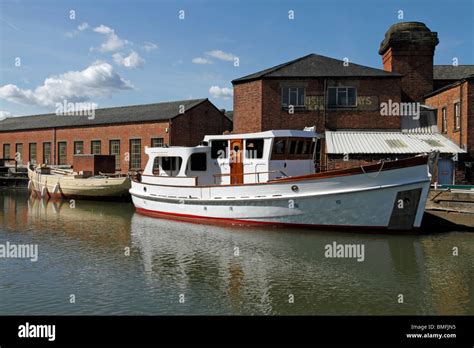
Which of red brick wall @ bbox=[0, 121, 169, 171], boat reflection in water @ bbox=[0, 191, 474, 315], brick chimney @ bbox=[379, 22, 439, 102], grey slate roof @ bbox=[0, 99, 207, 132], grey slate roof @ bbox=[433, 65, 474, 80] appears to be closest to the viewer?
boat reflection in water @ bbox=[0, 191, 474, 315]

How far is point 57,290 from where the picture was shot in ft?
32.5

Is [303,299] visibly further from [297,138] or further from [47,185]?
[47,185]

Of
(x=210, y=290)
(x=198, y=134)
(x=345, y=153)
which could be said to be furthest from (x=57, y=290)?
(x=198, y=134)

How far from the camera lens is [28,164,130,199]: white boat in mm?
28172

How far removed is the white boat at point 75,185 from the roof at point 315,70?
10493mm

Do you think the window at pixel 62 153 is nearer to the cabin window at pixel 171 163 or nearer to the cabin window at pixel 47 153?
the cabin window at pixel 47 153

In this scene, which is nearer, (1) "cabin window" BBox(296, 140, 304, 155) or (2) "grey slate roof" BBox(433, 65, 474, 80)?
(1) "cabin window" BBox(296, 140, 304, 155)

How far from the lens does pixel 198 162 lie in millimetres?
20375

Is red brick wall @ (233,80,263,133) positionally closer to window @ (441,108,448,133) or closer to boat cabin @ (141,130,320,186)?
boat cabin @ (141,130,320,186)

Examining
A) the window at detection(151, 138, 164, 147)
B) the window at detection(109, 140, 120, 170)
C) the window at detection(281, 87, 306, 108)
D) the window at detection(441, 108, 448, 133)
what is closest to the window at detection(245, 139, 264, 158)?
the window at detection(281, 87, 306, 108)

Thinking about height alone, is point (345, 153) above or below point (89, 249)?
above

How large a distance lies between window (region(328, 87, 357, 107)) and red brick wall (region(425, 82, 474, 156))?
17.9 ft

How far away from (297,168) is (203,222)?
15.1ft
